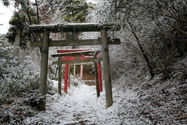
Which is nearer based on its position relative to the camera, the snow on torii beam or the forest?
the forest

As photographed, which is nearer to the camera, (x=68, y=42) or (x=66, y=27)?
(x=66, y=27)

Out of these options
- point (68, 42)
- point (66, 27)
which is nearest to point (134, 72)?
point (68, 42)

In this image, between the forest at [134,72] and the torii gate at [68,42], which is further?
the torii gate at [68,42]

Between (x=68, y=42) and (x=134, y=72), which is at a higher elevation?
(x=68, y=42)

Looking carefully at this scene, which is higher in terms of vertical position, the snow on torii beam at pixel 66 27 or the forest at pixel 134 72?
the snow on torii beam at pixel 66 27

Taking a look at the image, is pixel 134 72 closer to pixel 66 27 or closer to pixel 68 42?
pixel 68 42

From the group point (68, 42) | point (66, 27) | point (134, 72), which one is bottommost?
point (134, 72)

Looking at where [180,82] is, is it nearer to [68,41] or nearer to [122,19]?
[122,19]

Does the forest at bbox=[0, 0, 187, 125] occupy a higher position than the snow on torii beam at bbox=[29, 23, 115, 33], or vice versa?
the snow on torii beam at bbox=[29, 23, 115, 33]

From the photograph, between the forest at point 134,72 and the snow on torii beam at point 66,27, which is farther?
the snow on torii beam at point 66,27

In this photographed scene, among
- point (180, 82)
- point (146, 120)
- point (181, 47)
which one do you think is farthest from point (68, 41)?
point (181, 47)

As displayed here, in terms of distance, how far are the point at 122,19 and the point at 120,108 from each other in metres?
2.71

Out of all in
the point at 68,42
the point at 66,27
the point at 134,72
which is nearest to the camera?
the point at 66,27

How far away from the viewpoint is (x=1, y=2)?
4.08 meters
